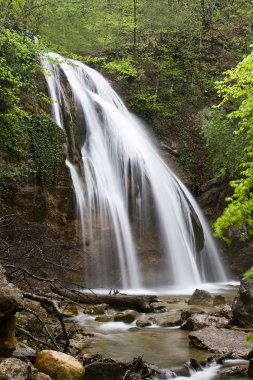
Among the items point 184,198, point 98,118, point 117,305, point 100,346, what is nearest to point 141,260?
point 184,198

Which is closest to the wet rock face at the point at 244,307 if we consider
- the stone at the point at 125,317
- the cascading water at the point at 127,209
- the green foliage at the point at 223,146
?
the stone at the point at 125,317

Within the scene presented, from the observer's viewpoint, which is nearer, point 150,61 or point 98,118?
point 98,118

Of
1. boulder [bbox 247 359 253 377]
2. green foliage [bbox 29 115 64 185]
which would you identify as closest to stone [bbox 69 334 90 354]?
boulder [bbox 247 359 253 377]

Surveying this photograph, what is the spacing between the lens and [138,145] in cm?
1909

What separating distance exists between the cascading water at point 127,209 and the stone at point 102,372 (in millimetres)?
8926

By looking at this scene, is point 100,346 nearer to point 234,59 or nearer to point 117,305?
point 117,305

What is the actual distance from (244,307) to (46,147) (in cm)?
864

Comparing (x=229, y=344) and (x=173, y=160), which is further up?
(x=173, y=160)

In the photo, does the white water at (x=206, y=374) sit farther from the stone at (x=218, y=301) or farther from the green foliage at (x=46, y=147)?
the green foliage at (x=46, y=147)

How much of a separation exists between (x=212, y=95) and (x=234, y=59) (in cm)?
406

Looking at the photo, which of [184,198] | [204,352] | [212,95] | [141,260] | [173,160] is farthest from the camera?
[212,95]

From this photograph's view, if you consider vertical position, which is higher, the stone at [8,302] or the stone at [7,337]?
the stone at [8,302]

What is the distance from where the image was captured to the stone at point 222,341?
20.9ft

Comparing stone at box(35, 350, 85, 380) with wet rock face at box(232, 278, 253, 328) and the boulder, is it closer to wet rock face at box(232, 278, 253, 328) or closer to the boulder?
the boulder
